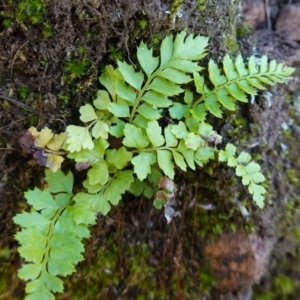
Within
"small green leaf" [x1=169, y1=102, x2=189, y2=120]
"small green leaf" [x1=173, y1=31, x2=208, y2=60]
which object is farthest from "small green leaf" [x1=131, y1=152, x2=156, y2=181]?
"small green leaf" [x1=173, y1=31, x2=208, y2=60]

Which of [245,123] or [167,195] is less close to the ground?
[245,123]

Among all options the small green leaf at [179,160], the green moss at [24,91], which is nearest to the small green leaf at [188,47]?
the small green leaf at [179,160]

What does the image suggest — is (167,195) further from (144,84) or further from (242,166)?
(144,84)

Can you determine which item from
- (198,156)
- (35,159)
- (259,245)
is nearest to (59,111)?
(35,159)

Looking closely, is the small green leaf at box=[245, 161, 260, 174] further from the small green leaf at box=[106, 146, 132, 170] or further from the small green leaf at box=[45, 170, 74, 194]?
the small green leaf at box=[45, 170, 74, 194]

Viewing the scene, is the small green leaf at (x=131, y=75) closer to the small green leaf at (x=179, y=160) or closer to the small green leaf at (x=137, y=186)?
the small green leaf at (x=179, y=160)

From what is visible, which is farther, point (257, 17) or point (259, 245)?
point (257, 17)
